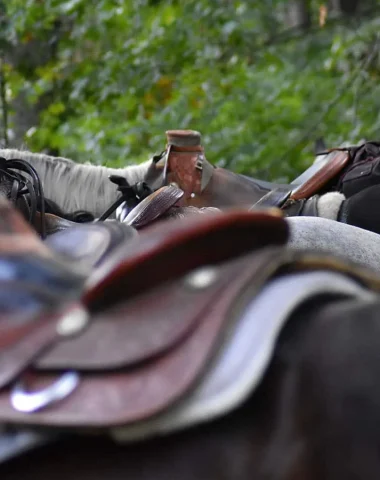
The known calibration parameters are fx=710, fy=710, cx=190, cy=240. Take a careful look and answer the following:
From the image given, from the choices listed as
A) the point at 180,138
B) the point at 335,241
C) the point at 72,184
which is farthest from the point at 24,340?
the point at 180,138

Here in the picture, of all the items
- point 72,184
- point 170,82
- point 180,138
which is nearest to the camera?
point 72,184

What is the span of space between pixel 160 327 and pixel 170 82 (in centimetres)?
480

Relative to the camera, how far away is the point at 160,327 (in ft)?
2.31

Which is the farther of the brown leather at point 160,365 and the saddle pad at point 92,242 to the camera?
the saddle pad at point 92,242

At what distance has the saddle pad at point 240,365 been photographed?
658 mm

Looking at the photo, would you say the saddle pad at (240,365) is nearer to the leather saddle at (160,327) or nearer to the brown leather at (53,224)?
the leather saddle at (160,327)

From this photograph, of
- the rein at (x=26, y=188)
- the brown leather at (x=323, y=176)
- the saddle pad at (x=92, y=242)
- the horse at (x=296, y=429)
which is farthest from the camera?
the brown leather at (x=323, y=176)

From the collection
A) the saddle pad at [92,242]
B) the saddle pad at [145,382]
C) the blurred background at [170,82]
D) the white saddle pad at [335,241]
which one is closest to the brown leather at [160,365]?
the saddle pad at [145,382]

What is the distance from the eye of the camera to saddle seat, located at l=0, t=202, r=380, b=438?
67 cm

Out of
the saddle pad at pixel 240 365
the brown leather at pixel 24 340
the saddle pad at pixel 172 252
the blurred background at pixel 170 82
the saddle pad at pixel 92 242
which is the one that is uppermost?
the saddle pad at pixel 172 252

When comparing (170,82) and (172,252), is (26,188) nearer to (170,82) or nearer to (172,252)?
(172,252)

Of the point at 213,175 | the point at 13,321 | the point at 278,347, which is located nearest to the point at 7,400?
the point at 13,321

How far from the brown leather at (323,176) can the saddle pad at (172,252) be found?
1923mm

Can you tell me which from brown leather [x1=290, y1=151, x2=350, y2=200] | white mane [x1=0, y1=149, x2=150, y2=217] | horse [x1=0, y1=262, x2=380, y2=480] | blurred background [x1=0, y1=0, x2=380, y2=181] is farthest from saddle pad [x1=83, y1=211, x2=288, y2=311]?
blurred background [x1=0, y1=0, x2=380, y2=181]
